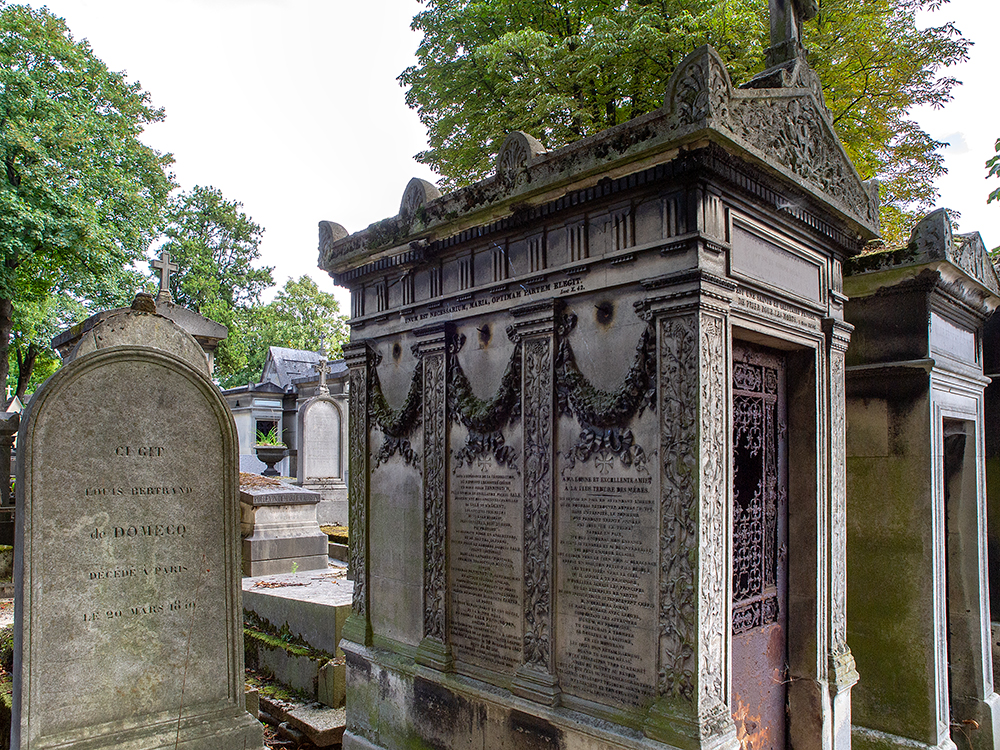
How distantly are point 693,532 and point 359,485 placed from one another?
3151 millimetres

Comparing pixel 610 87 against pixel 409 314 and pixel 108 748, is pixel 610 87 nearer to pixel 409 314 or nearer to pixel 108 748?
pixel 409 314

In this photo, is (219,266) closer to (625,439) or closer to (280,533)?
(280,533)

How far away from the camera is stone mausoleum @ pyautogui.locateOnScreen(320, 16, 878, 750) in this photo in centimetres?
355

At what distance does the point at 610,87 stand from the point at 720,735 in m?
10.1

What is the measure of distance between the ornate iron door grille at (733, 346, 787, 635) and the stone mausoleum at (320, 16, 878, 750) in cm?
2

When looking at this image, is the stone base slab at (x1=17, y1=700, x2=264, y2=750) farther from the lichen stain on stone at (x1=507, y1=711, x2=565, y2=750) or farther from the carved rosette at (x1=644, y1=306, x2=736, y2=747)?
the carved rosette at (x1=644, y1=306, x2=736, y2=747)

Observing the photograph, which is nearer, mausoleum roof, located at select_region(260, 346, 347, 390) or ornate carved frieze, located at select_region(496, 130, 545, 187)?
ornate carved frieze, located at select_region(496, 130, 545, 187)

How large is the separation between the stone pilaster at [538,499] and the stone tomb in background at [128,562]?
1.75 meters

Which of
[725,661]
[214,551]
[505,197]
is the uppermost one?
[505,197]

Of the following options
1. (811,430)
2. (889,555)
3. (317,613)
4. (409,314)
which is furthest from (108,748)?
(889,555)

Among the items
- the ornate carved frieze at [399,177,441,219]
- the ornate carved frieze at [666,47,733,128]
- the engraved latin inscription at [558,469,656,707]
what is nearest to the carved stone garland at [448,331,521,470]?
the engraved latin inscription at [558,469,656,707]

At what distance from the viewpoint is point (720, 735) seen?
11.3 ft

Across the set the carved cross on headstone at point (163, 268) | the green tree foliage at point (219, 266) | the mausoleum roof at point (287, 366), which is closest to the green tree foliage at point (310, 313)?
the green tree foliage at point (219, 266)

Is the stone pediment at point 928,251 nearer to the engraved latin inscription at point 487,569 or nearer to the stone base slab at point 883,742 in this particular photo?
the engraved latin inscription at point 487,569
